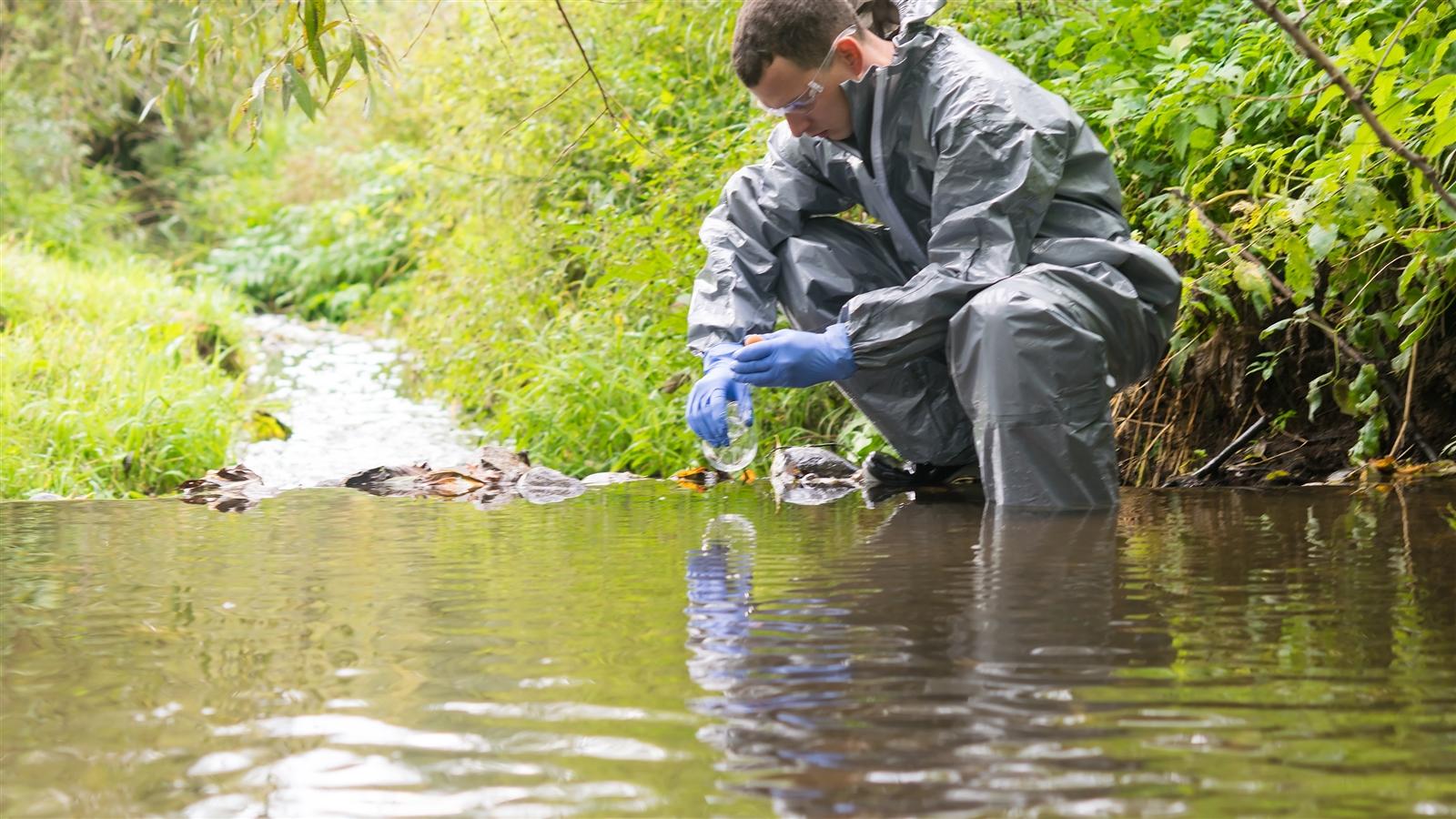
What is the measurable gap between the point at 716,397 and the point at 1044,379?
70 cm

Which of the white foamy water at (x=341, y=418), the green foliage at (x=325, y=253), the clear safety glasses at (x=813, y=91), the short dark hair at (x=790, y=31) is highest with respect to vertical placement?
the green foliage at (x=325, y=253)

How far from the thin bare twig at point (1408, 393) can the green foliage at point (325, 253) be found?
8.73 metres

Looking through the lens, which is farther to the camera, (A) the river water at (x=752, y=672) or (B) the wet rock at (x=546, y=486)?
(B) the wet rock at (x=546, y=486)

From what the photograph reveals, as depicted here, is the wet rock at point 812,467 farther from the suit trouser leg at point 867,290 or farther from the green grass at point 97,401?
the green grass at point 97,401

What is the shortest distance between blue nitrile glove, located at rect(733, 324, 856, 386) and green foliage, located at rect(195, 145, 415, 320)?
850 centimetres

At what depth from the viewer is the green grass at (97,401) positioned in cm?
478

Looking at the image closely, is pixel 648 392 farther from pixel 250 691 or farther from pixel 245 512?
pixel 250 691

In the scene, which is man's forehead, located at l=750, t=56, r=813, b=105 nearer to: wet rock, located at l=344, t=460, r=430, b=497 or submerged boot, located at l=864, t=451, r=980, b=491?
submerged boot, located at l=864, t=451, r=980, b=491

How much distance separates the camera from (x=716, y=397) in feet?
9.75

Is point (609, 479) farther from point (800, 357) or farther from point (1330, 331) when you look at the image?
point (1330, 331)

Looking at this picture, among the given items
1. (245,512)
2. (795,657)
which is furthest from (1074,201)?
(245,512)

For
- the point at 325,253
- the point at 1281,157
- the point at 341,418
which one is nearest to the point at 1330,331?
the point at 1281,157

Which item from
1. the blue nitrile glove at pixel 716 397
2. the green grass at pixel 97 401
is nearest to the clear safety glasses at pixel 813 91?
the blue nitrile glove at pixel 716 397

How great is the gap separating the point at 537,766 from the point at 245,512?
2277 mm
